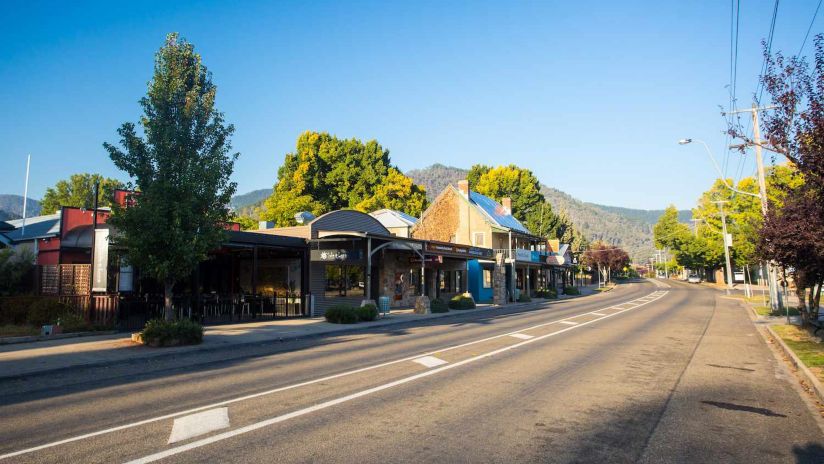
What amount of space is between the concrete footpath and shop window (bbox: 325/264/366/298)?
6302 millimetres

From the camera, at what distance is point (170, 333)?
1458 centimetres

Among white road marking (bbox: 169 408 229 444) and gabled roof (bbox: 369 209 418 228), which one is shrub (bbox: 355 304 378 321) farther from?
gabled roof (bbox: 369 209 418 228)

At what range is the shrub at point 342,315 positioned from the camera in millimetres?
21984

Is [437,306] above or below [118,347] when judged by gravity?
above

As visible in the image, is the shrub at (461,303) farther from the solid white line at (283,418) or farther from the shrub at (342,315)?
the solid white line at (283,418)

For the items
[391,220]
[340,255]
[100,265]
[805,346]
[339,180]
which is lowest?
[805,346]

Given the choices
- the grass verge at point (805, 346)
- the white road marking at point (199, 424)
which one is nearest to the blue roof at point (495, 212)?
the grass verge at point (805, 346)

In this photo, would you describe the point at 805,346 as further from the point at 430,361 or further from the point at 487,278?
the point at 487,278

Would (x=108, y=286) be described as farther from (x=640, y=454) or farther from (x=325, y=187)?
(x=325, y=187)

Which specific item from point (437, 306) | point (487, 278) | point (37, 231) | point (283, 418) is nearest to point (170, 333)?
point (283, 418)

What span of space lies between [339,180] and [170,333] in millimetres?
44042

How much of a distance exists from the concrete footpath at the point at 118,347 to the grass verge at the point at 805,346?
14104 mm

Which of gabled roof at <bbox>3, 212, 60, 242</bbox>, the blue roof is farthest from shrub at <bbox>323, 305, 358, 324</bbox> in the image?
the blue roof

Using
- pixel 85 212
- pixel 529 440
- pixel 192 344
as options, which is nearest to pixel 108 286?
pixel 192 344
